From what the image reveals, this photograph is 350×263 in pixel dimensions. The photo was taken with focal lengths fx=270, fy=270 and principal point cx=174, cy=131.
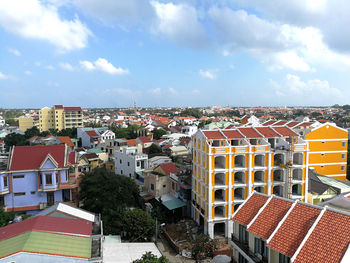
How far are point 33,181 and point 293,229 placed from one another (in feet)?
82.4

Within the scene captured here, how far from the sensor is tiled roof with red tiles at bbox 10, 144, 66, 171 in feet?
90.9

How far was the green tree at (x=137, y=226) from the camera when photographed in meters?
24.3

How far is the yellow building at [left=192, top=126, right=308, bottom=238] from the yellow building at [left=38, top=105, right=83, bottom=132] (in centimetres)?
8333

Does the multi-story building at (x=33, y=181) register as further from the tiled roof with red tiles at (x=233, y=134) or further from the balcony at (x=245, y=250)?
the balcony at (x=245, y=250)

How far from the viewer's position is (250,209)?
1605 cm

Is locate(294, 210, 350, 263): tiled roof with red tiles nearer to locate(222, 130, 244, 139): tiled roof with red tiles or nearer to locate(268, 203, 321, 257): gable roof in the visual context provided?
locate(268, 203, 321, 257): gable roof

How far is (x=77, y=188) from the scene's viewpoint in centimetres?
3077

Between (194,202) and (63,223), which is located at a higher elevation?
(63,223)

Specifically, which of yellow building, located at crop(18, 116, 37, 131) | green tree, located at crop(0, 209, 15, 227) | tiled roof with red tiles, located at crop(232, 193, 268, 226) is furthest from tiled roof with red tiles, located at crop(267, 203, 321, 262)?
yellow building, located at crop(18, 116, 37, 131)

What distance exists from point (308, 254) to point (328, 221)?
6.50ft

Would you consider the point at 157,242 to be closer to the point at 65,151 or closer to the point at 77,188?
the point at 77,188

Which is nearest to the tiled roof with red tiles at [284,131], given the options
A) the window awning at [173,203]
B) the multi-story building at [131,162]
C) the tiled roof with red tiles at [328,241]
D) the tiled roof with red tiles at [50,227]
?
the window awning at [173,203]

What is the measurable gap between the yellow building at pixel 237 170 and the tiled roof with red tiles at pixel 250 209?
407 inches

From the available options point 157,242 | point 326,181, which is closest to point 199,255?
point 157,242
